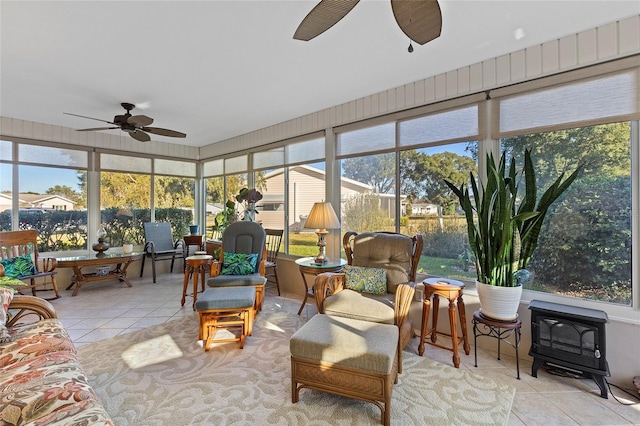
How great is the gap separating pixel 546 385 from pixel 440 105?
279 centimetres

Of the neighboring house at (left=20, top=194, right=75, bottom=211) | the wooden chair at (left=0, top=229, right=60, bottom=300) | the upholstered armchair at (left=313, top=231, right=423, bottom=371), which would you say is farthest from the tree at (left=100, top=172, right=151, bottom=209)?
the upholstered armchair at (left=313, top=231, right=423, bottom=371)

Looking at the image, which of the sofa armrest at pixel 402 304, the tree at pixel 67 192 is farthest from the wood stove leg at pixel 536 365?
the tree at pixel 67 192

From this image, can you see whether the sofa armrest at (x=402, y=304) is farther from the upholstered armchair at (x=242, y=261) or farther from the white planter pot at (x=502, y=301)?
the upholstered armchair at (x=242, y=261)

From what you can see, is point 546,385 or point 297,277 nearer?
point 546,385

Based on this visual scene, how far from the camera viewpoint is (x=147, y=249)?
5625 millimetres

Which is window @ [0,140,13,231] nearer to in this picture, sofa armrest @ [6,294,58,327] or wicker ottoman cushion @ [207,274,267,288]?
sofa armrest @ [6,294,58,327]

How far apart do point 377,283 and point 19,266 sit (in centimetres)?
494

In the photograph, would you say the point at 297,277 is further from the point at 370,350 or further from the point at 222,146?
the point at 222,146

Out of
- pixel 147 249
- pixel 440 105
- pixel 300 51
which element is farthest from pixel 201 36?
pixel 147 249

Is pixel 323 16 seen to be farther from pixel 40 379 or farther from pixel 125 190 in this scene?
pixel 125 190

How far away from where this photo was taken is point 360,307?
2436 millimetres

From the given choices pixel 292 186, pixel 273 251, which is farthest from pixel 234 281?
pixel 292 186

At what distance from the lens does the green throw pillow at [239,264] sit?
365 cm

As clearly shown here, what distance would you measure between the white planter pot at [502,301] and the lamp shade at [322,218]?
172 cm
